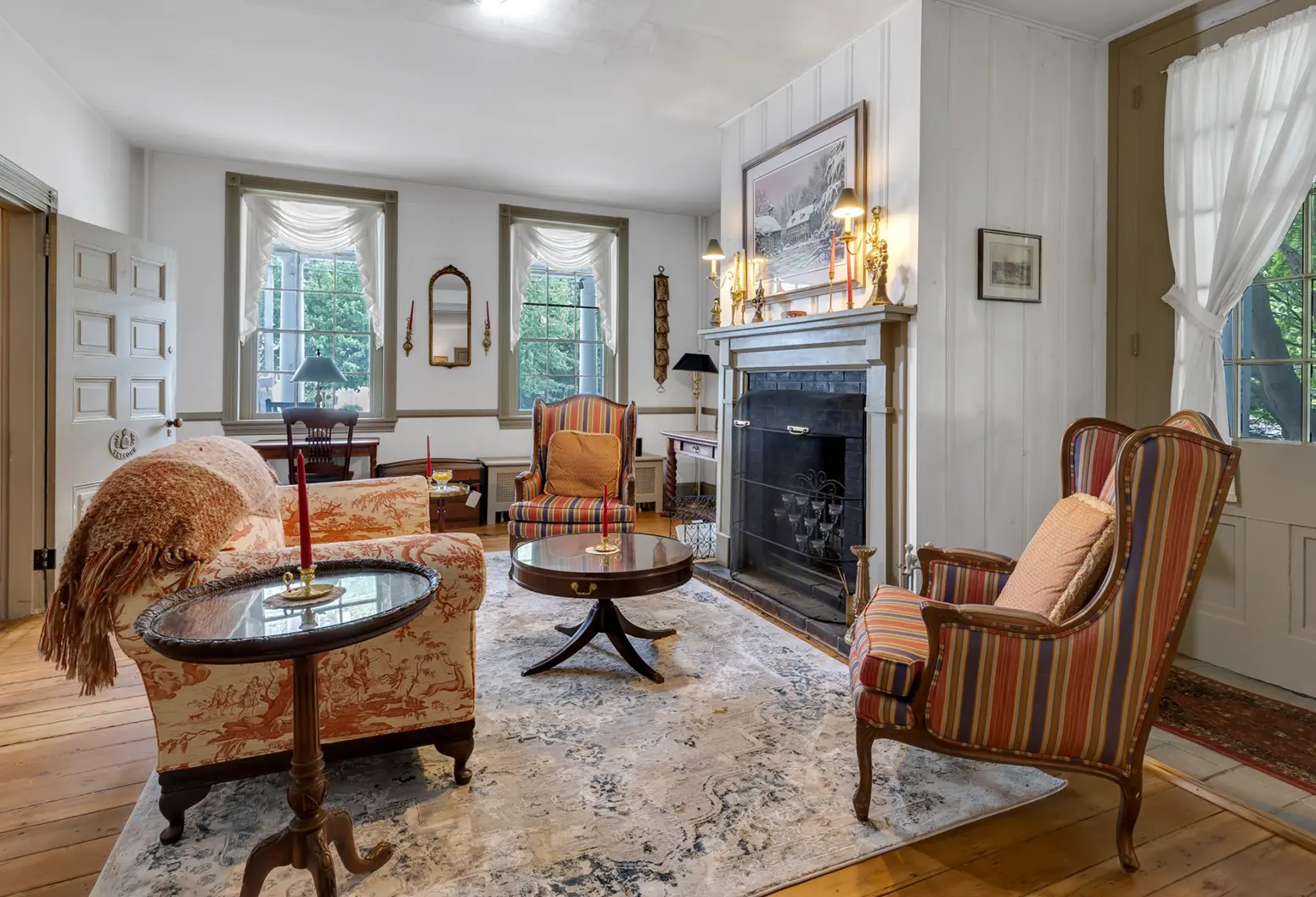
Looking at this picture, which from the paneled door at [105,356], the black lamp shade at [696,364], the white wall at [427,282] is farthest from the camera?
the black lamp shade at [696,364]

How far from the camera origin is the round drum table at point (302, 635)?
3.97 feet

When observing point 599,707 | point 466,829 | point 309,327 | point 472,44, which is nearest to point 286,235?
point 309,327

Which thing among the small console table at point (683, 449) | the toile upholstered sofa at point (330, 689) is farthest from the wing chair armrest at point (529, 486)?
the toile upholstered sofa at point (330, 689)

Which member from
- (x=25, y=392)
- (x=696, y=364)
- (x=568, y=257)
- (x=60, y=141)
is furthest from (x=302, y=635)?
(x=568, y=257)

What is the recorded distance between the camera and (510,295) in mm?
6133

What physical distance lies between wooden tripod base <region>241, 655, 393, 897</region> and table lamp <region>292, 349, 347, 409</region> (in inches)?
176

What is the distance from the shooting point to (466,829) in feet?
5.75

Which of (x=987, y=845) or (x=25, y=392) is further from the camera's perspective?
(x=25, y=392)

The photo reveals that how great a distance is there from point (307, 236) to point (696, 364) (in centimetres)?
336

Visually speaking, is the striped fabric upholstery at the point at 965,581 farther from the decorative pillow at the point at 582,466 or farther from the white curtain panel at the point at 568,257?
the white curtain panel at the point at 568,257

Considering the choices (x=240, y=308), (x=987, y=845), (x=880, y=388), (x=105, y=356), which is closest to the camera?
(x=987, y=845)

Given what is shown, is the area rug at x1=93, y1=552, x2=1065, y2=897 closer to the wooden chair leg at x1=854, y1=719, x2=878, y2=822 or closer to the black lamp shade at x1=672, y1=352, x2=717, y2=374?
the wooden chair leg at x1=854, y1=719, x2=878, y2=822

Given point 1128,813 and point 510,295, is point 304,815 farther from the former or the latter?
point 510,295

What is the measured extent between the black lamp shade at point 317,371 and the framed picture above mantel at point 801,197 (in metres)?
3.34
